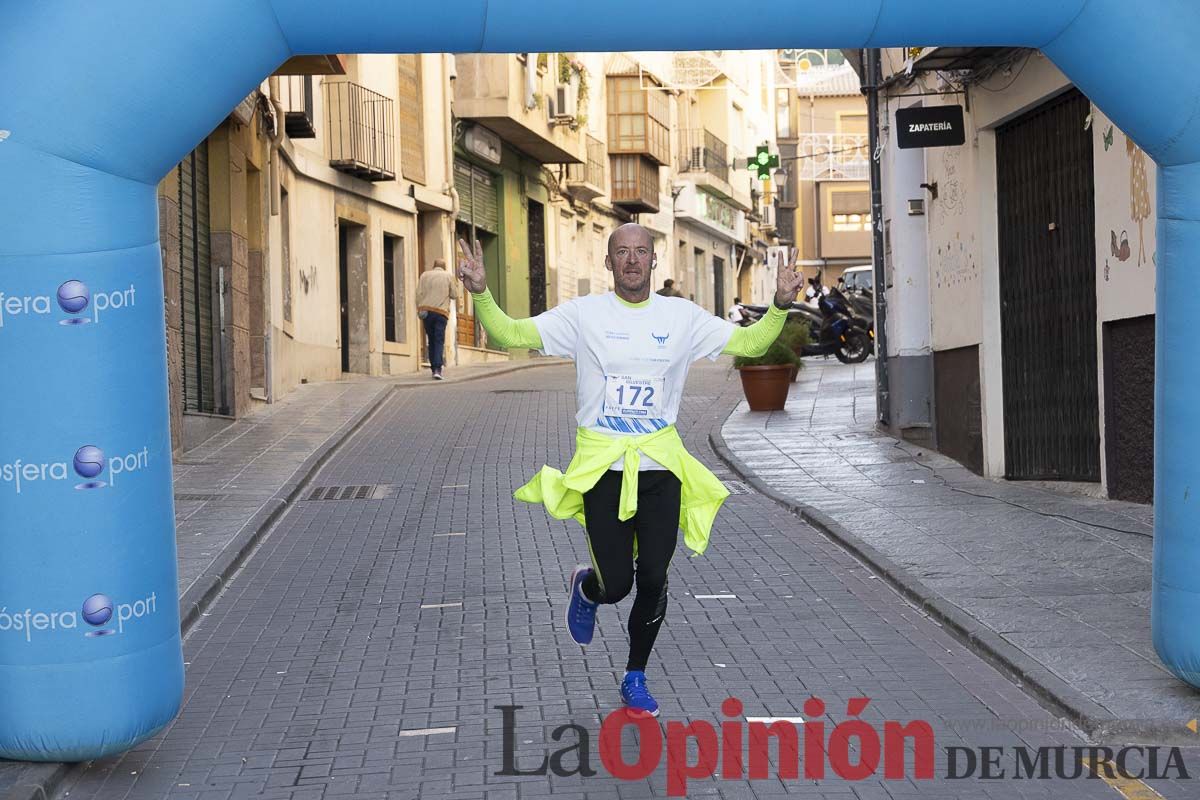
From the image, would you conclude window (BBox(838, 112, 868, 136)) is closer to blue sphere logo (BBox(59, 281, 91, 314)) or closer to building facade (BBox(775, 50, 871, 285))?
building facade (BBox(775, 50, 871, 285))

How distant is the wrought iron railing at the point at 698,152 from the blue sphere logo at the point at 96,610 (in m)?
47.4

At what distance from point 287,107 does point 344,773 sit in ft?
60.6

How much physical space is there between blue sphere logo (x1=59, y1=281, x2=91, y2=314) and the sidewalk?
157 inches

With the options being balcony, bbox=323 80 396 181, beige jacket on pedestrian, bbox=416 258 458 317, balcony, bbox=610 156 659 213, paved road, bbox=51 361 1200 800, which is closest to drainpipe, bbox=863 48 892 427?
paved road, bbox=51 361 1200 800

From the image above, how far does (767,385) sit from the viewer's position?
2011 cm

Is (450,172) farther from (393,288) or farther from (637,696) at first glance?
(637,696)

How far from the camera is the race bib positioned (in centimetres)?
627

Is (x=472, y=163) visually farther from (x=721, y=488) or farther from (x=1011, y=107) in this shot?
(x=721, y=488)

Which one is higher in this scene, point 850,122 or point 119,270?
point 850,122

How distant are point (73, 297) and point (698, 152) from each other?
4818 cm

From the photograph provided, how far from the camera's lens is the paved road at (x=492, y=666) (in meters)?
5.72

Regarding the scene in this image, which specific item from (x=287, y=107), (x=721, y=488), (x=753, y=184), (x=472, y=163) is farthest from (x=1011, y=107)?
(x=753, y=184)

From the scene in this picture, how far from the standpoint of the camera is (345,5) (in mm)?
6082

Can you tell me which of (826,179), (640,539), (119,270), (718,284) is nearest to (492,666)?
(640,539)
